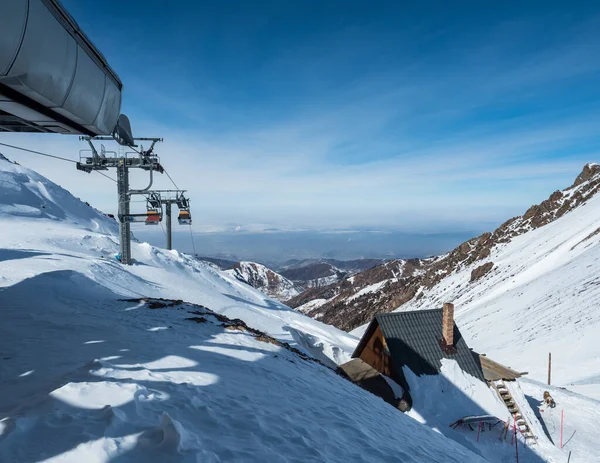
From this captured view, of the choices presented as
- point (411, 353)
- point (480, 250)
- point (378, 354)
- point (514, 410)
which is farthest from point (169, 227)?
point (480, 250)

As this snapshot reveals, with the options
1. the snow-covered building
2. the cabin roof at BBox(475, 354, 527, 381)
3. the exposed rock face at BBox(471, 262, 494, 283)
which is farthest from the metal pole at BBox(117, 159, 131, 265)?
the exposed rock face at BBox(471, 262, 494, 283)

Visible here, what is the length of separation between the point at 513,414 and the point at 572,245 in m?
40.4

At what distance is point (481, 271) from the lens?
56.2 metres

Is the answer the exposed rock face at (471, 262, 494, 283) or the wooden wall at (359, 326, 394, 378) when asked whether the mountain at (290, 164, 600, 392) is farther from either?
the wooden wall at (359, 326, 394, 378)

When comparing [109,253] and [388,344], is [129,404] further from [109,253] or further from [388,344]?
[109,253]

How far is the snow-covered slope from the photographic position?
311 cm

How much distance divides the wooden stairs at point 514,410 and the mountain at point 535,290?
6.37 metres

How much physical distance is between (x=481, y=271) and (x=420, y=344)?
48915 mm

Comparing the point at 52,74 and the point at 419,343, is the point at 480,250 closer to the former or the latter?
the point at 419,343

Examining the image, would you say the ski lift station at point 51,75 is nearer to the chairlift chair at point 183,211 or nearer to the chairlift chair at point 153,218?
the chairlift chair at point 153,218

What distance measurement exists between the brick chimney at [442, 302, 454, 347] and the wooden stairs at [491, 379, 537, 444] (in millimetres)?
2280

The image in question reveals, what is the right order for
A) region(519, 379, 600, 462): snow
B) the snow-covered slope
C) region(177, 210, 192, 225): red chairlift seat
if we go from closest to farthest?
the snow-covered slope < region(519, 379, 600, 462): snow < region(177, 210, 192, 225): red chairlift seat

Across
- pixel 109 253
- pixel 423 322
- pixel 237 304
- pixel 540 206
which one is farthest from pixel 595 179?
pixel 109 253

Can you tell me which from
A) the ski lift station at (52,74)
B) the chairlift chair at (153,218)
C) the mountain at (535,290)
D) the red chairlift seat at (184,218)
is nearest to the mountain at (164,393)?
the chairlift chair at (153,218)
